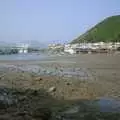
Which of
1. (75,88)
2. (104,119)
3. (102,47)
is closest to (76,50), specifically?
(102,47)

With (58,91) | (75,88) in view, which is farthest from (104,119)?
(75,88)

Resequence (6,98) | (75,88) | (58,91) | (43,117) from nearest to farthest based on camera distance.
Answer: (43,117)
(6,98)
(58,91)
(75,88)

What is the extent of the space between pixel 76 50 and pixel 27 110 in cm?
14337

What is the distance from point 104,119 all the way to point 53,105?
3.29m

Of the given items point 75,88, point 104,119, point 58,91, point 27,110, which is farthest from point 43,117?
point 75,88

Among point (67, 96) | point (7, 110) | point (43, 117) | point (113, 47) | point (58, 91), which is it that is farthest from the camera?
point (113, 47)

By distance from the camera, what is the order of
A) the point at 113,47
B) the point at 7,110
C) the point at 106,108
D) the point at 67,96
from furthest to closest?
the point at 113,47
the point at 67,96
the point at 106,108
the point at 7,110

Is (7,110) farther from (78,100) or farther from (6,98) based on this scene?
(78,100)

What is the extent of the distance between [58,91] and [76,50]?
13669 cm

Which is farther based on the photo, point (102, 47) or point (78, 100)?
point (102, 47)

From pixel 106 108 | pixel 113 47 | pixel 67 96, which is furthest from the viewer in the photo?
pixel 113 47

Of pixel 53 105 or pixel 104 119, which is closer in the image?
pixel 104 119

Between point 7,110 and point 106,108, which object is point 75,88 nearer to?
point 106,108

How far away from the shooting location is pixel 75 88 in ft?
67.8
